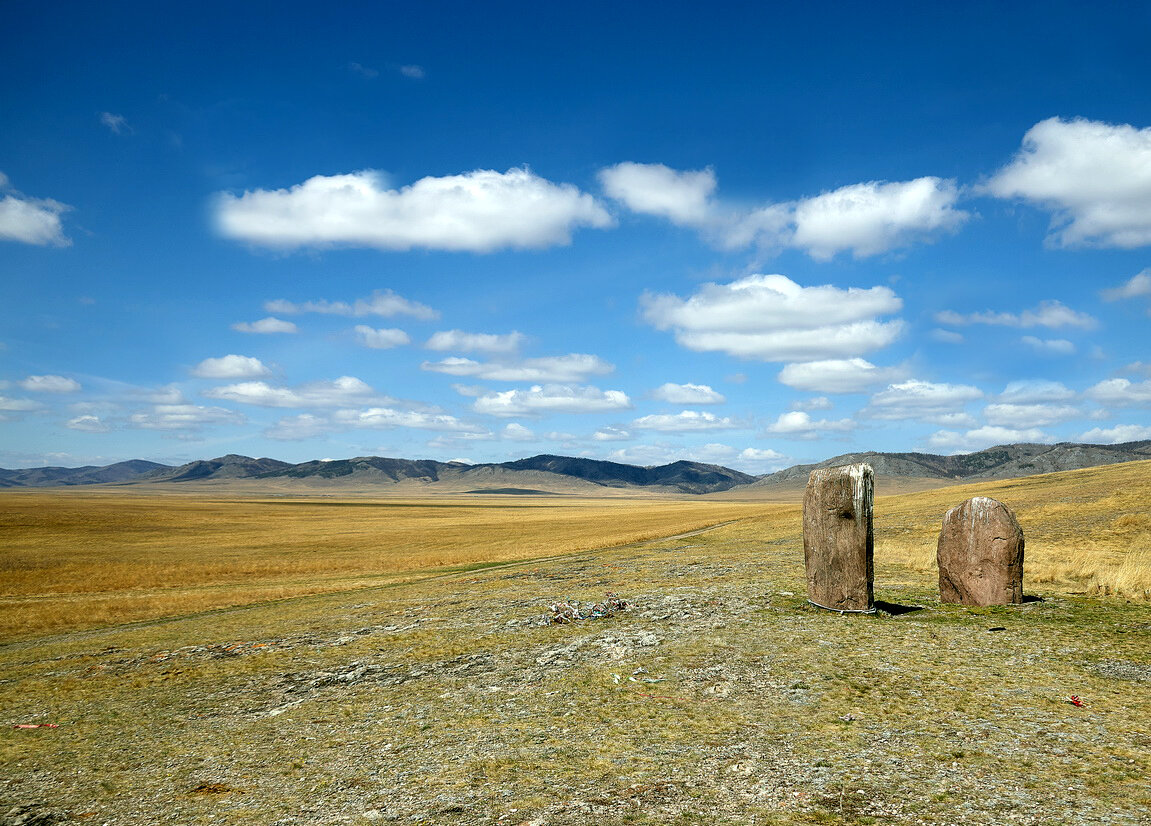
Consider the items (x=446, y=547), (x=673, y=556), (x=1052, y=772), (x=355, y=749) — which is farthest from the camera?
(x=446, y=547)

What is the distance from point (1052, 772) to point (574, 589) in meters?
16.2

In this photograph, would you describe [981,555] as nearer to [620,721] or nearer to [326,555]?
[620,721]

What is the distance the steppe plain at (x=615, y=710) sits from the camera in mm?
7402

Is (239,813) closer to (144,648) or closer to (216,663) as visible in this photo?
(216,663)

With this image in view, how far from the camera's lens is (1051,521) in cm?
3353

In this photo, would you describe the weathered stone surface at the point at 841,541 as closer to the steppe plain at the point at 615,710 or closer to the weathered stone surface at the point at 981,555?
the steppe plain at the point at 615,710

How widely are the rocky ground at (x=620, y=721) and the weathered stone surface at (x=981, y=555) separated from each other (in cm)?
66

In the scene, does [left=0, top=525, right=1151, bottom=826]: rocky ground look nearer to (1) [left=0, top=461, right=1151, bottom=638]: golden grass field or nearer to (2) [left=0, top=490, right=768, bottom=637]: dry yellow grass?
(1) [left=0, top=461, right=1151, bottom=638]: golden grass field

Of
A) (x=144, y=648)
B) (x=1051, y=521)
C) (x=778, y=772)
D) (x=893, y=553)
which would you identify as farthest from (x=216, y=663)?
(x=1051, y=521)

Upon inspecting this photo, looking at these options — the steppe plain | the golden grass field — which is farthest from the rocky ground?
the golden grass field

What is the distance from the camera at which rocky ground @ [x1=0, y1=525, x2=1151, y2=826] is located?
7328 mm

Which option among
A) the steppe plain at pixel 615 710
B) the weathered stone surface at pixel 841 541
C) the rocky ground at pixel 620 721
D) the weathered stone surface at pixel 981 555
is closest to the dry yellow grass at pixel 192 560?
the steppe plain at pixel 615 710

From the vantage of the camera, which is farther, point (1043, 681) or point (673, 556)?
point (673, 556)

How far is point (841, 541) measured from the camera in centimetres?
1566
